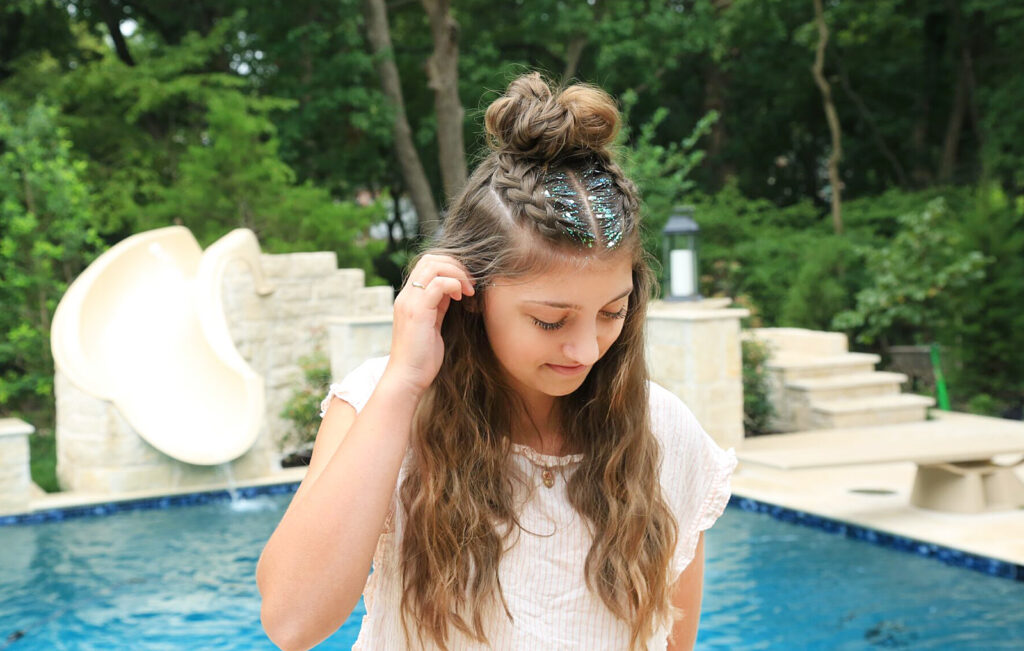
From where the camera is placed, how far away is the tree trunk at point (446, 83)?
1255 centimetres

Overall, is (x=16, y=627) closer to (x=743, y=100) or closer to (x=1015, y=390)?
(x=1015, y=390)

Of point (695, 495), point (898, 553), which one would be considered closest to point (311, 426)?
point (898, 553)

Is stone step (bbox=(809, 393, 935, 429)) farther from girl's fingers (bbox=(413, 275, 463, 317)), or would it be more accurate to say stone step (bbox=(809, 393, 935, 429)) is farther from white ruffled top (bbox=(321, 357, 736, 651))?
girl's fingers (bbox=(413, 275, 463, 317))

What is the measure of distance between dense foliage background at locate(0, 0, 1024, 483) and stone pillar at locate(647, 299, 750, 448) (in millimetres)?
3218

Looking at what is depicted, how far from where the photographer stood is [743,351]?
27.8ft

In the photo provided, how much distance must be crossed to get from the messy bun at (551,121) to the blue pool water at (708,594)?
354 centimetres

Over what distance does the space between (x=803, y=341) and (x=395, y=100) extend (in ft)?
20.5

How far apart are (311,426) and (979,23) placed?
12.1 meters

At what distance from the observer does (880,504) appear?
607cm

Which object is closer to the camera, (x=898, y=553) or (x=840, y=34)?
(x=898, y=553)

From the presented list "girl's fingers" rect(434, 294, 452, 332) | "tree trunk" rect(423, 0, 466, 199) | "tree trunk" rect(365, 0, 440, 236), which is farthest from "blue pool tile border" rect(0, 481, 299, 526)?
"tree trunk" rect(365, 0, 440, 236)

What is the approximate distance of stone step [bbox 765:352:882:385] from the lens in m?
8.58

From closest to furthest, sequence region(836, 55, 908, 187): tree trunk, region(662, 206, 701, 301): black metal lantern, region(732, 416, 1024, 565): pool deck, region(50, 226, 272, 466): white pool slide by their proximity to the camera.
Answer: region(732, 416, 1024, 565): pool deck → region(50, 226, 272, 466): white pool slide → region(662, 206, 701, 301): black metal lantern → region(836, 55, 908, 187): tree trunk

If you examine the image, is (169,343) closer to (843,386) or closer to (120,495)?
(120,495)
